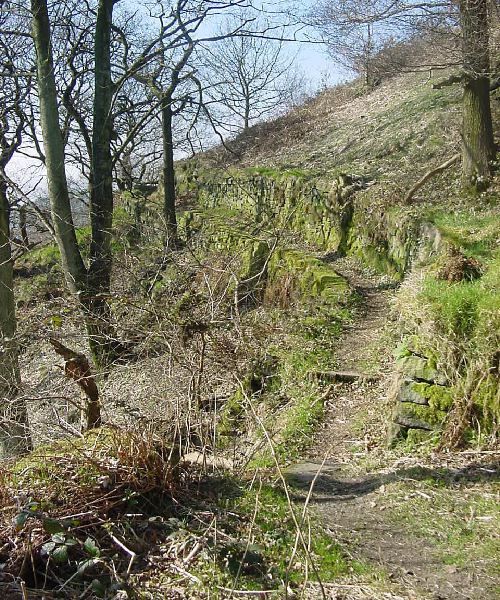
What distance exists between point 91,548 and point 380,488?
2290 millimetres

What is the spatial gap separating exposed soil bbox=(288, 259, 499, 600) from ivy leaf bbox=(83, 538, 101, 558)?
1.23 m

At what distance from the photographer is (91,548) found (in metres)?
3.23

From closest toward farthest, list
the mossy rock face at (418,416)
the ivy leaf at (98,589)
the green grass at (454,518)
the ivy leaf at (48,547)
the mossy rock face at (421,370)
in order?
the ivy leaf at (98,589) < the ivy leaf at (48,547) < the green grass at (454,518) < the mossy rock face at (418,416) < the mossy rock face at (421,370)

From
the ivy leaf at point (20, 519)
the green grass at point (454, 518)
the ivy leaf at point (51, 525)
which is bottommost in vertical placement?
the green grass at point (454, 518)

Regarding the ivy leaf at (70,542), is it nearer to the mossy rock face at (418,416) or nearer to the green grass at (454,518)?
the green grass at (454,518)

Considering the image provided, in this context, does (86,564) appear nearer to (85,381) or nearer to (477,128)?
(85,381)

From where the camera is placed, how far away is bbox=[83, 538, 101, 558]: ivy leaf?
3.23 m

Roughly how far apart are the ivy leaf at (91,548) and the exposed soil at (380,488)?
1.23m

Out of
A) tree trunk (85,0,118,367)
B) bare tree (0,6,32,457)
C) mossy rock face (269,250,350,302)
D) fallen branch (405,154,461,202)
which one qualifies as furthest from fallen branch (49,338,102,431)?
fallen branch (405,154,461,202)

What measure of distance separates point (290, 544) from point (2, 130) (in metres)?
8.86

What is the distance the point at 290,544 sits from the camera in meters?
3.60

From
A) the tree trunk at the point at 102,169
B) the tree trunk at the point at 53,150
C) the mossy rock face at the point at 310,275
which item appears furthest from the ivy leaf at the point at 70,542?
the mossy rock face at the point at 310,275

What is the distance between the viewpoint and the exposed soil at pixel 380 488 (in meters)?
3.36

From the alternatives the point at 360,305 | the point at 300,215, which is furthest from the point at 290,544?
the point at 300,215
